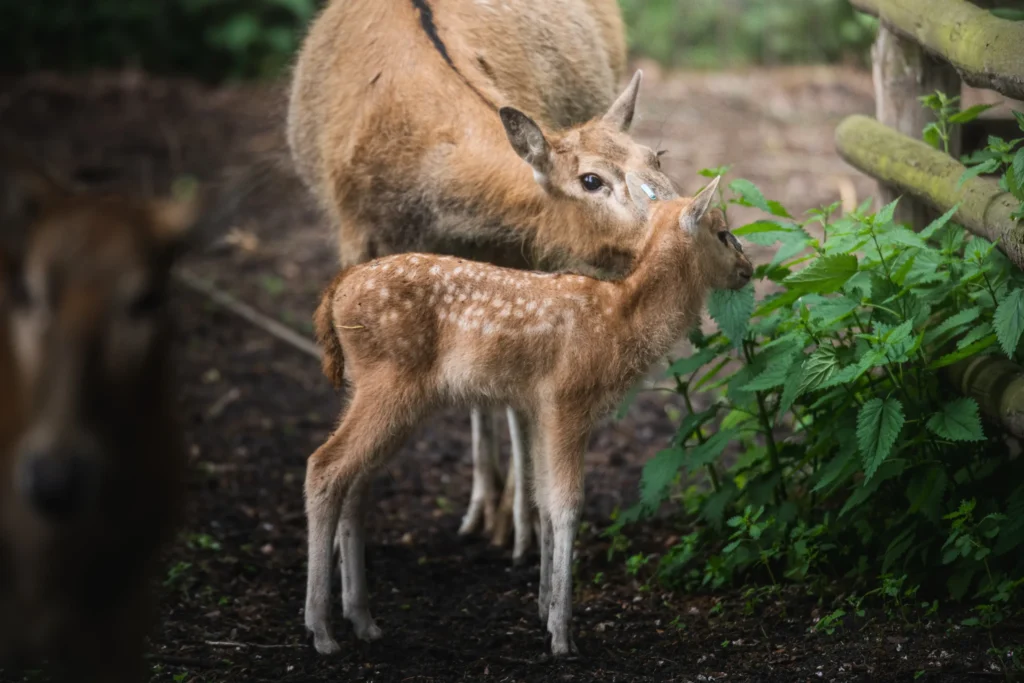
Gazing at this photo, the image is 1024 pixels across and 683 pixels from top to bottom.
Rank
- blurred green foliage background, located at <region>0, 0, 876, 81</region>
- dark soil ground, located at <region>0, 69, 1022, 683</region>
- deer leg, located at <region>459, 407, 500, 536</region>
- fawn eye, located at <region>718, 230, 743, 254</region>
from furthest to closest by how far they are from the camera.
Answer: blurred green foliage background, located at <region>0, 0, 876, 81</region>, deer leg, located at <region>459, 407, 500, 536</region>, fawn eye, located at <region>718, 230, 743, 254</region>, dark soil ground, located at <region>0, 69, 1022, 683</region>

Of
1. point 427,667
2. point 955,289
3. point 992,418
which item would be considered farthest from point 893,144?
point 427,667

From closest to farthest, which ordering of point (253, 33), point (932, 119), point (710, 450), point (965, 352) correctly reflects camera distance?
point (965, 352) < point (710, 450) < point (932, 119) < point (253, 33)

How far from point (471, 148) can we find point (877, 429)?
83.2 inches

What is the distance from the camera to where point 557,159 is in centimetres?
514

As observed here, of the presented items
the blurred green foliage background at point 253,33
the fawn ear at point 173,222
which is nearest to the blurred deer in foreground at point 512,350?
the fawn ear at point 173,222

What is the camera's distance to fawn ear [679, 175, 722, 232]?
4375 millimetres

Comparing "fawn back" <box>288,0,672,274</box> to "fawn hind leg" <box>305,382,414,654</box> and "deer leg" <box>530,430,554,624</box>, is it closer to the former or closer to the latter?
"deer leg" <box>530,430,554,624</box>

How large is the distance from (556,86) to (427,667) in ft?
10.2

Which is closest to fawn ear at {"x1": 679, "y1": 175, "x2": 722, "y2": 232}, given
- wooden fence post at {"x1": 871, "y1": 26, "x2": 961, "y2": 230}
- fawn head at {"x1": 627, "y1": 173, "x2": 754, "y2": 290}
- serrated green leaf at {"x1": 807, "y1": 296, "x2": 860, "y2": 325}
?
fawn head at {"x1": 627, "y1": 173, "x2": 754, "y2": 290}

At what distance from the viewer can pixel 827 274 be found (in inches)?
175

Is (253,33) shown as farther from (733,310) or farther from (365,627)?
(733,310)

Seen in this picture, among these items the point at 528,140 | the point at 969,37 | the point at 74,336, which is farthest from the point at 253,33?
the point at 74,336

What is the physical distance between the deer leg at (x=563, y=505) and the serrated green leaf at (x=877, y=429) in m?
0.95

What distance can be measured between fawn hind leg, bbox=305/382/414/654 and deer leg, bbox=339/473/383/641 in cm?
16
